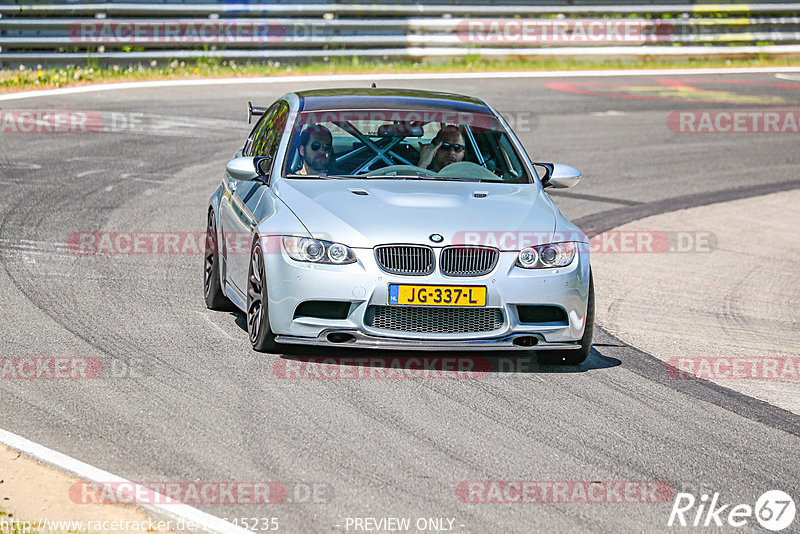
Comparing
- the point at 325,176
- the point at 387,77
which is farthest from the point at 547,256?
the point at 387,77

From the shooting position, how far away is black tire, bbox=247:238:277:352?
7.45 m

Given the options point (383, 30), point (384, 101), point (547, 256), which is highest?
point (384, 101)

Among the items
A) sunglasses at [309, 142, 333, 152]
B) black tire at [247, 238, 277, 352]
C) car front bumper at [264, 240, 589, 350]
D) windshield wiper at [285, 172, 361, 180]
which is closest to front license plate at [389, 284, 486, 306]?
car front bumper at [264, 240, 589, 350]

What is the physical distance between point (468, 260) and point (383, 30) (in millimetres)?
19109

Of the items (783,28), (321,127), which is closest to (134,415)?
(321,127)

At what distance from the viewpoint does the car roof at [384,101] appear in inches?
351

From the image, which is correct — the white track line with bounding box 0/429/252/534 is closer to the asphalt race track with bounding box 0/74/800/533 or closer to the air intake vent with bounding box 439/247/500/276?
the asphalt race track with bounding box 0/74/800/533

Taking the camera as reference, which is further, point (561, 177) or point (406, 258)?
point (561, 177)

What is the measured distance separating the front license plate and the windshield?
55.0 inches

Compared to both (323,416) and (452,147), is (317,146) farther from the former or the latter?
(323,416)

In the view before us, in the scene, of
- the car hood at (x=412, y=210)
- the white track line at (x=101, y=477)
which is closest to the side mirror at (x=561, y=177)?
the car hood at (x=412, y=210)

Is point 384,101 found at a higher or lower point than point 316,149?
higher

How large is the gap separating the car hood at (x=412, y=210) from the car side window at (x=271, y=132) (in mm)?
746

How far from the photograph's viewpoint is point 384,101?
9.05 meters
